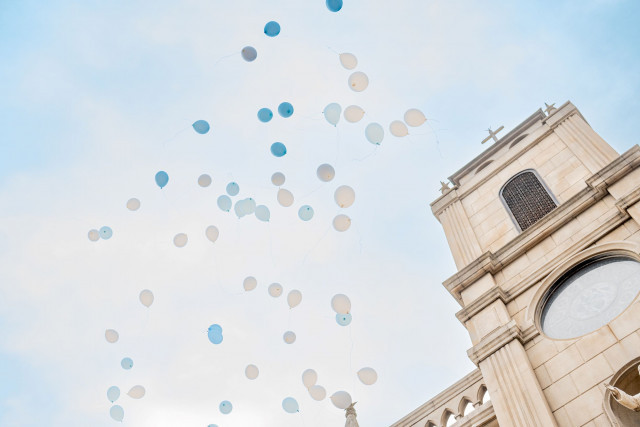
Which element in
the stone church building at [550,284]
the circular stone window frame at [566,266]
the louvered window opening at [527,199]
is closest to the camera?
the stone church building at [550,284]

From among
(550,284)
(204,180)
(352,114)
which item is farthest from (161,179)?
(550,284)

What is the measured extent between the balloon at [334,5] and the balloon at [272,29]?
1.30 meters

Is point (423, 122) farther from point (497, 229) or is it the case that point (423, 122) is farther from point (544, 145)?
point (544, 145)

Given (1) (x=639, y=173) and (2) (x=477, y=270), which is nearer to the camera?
(1) (x=639, y=173)

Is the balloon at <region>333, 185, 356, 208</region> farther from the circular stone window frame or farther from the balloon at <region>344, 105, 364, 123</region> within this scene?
the circular stone window frame

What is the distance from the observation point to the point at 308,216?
1616cm

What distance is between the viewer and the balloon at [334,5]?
14273mm

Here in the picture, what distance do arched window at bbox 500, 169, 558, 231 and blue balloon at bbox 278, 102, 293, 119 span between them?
25.4 ft

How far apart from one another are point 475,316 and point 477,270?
1.59 m

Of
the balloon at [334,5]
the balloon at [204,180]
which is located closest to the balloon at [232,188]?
the balloon at [204,180]

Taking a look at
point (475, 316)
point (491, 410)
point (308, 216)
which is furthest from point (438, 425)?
point (308, 216)

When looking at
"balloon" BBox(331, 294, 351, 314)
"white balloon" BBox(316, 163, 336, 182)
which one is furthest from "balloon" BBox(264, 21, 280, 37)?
"balloon" BBox(331, 294, 351, 314)

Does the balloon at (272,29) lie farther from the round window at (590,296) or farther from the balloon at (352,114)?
the round window at (590,296)

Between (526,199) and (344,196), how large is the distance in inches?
261
